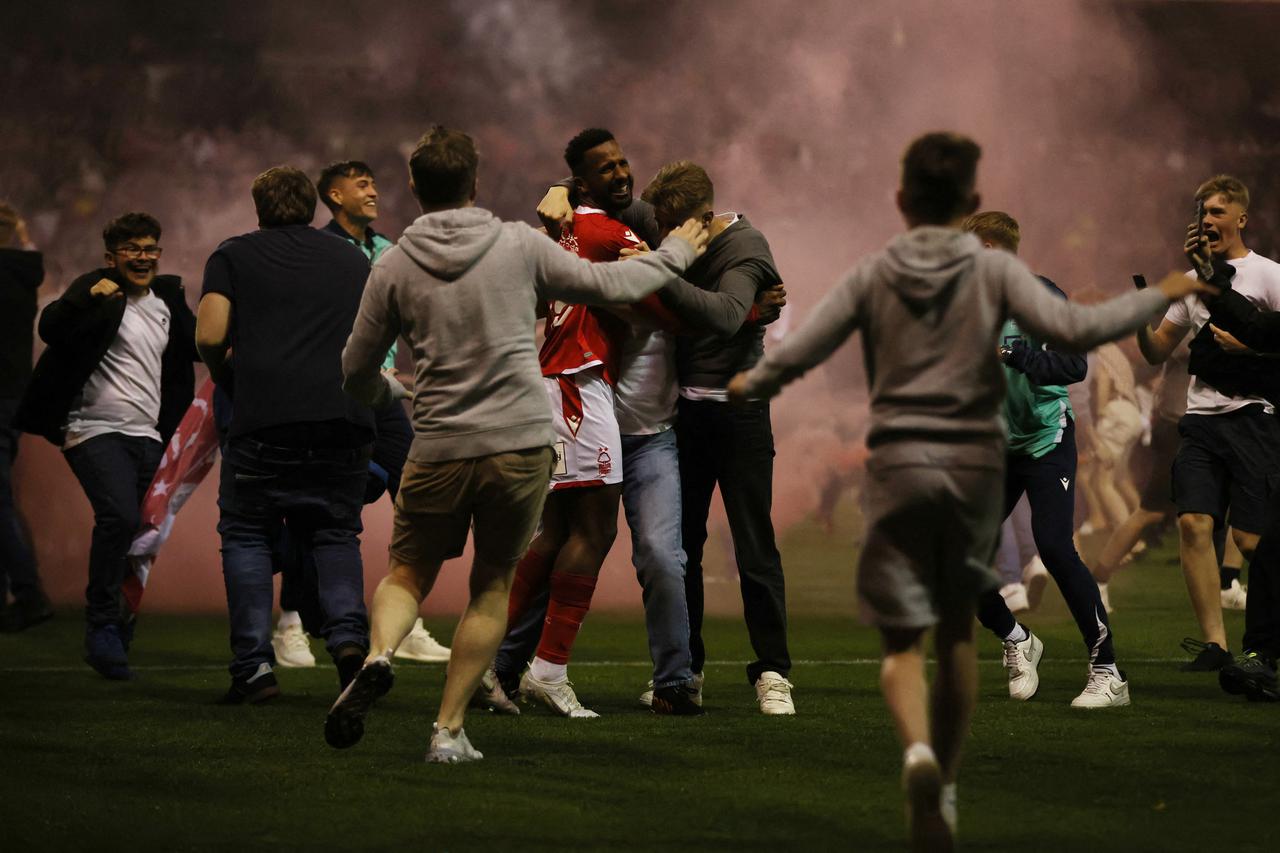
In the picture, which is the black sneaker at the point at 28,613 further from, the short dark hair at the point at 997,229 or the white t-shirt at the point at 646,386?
the short dark hair at the point at 997,229

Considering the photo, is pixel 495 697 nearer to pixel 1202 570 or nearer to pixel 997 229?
pixel 997 229

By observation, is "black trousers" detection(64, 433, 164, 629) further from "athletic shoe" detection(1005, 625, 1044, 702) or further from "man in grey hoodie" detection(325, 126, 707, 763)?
"athletic shoe" detection(1005, 625, 1044, 702)

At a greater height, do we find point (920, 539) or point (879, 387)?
point (879, 387)

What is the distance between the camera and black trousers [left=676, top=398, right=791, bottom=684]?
534 cm

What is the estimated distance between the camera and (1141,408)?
9664mm

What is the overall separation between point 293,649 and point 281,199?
2.12 meters

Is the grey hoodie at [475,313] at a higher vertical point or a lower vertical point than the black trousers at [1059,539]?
higher

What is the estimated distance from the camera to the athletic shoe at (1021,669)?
18.3ft

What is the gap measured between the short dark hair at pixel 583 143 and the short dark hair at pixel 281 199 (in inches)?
34.8

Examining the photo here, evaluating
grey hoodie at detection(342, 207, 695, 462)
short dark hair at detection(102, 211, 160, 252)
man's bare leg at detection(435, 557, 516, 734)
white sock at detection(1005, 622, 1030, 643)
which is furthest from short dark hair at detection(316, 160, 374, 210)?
white sock at detection(1005, 622, 1030, 643)

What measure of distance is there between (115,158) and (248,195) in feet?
2.23

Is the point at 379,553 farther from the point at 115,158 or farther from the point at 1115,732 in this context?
the point at 1115,732

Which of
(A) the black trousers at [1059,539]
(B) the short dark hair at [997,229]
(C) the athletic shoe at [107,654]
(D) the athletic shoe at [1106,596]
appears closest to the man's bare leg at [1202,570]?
(A) the black trousers at [1059,539]

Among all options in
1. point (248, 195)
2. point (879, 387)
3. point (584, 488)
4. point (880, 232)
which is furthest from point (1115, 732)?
point (248, 195)
